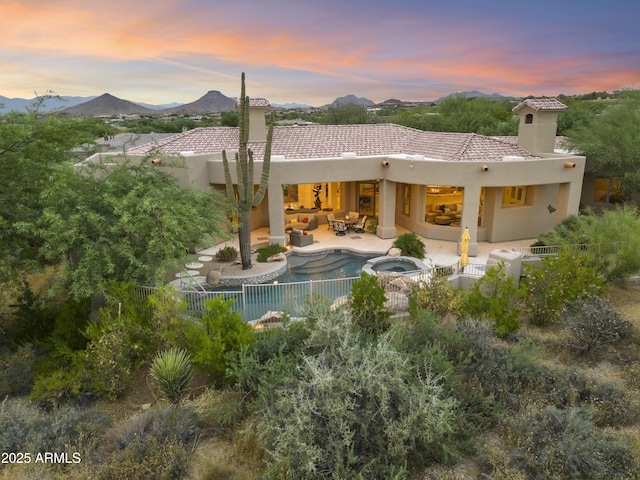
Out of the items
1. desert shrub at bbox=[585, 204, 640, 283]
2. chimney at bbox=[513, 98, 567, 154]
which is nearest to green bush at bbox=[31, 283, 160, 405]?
desert shrub at bbox=[585, 204, 640, 283]

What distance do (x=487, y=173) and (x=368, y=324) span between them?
12009mm

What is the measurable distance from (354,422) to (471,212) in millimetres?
15700

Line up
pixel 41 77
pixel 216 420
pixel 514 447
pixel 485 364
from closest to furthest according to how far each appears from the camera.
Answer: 1. pixel 514 447
2. pixel 216 420
3. pixel 485 364
4. pixel 41 77

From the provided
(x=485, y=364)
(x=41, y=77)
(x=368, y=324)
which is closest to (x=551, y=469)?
(x=485, y=364)

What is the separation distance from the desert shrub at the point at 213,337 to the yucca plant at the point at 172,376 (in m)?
0.31

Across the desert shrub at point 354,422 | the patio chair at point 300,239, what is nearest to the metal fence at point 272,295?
the desert shrub at point 354,422

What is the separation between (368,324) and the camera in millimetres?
11930

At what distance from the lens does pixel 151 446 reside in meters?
7.65

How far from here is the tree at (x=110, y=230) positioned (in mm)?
11867

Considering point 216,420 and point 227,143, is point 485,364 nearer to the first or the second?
point 216,420

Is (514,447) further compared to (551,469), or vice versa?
(514,447)

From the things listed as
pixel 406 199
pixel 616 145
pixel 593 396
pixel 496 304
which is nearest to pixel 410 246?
pixel 406 199

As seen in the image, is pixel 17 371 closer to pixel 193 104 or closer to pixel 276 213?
pixel 276 213

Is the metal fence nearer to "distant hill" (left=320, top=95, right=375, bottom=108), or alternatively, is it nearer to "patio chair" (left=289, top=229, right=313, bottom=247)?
"patio chair" (left=289, top=229, right=313, bottom=247)
